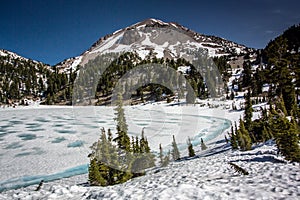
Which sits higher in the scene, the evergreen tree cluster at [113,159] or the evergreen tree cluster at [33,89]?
the evergreen tree cluster at [33,89]

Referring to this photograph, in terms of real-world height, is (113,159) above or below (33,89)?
below

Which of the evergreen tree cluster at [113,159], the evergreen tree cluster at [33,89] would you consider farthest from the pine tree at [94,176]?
the evergreen tree cluster at [33,89]

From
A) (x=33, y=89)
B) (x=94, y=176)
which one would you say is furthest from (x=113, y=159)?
(x=33, y=89)

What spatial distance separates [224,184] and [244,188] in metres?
1.03

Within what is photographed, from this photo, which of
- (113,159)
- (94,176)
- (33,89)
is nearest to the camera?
(94,176)

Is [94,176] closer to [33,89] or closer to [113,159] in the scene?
[113,159]

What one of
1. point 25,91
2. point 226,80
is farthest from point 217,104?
point 25,91

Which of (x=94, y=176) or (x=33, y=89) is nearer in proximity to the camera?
(x=94, y=176)

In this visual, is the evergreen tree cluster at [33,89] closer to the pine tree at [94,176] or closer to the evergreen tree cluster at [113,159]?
the evergreen tree cluster at [113,159]

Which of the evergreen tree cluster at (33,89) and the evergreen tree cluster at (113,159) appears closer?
the evergreen tree cluster at (113,159)

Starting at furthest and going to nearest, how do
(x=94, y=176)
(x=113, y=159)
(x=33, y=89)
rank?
(x=33, y=89) < (x=113, y=159) < (x=94, y=176)

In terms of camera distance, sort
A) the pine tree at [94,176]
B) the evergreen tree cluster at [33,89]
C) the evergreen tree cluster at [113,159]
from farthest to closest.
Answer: the evergreen tree cluster at [33,89] → the evergreen tree cluster at [113,159] → the pine tree at [94,176]

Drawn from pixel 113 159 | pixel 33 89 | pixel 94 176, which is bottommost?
pixel 94 176

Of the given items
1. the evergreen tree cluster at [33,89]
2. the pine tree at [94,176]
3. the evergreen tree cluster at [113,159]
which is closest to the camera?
the pine tree at [94,176]
